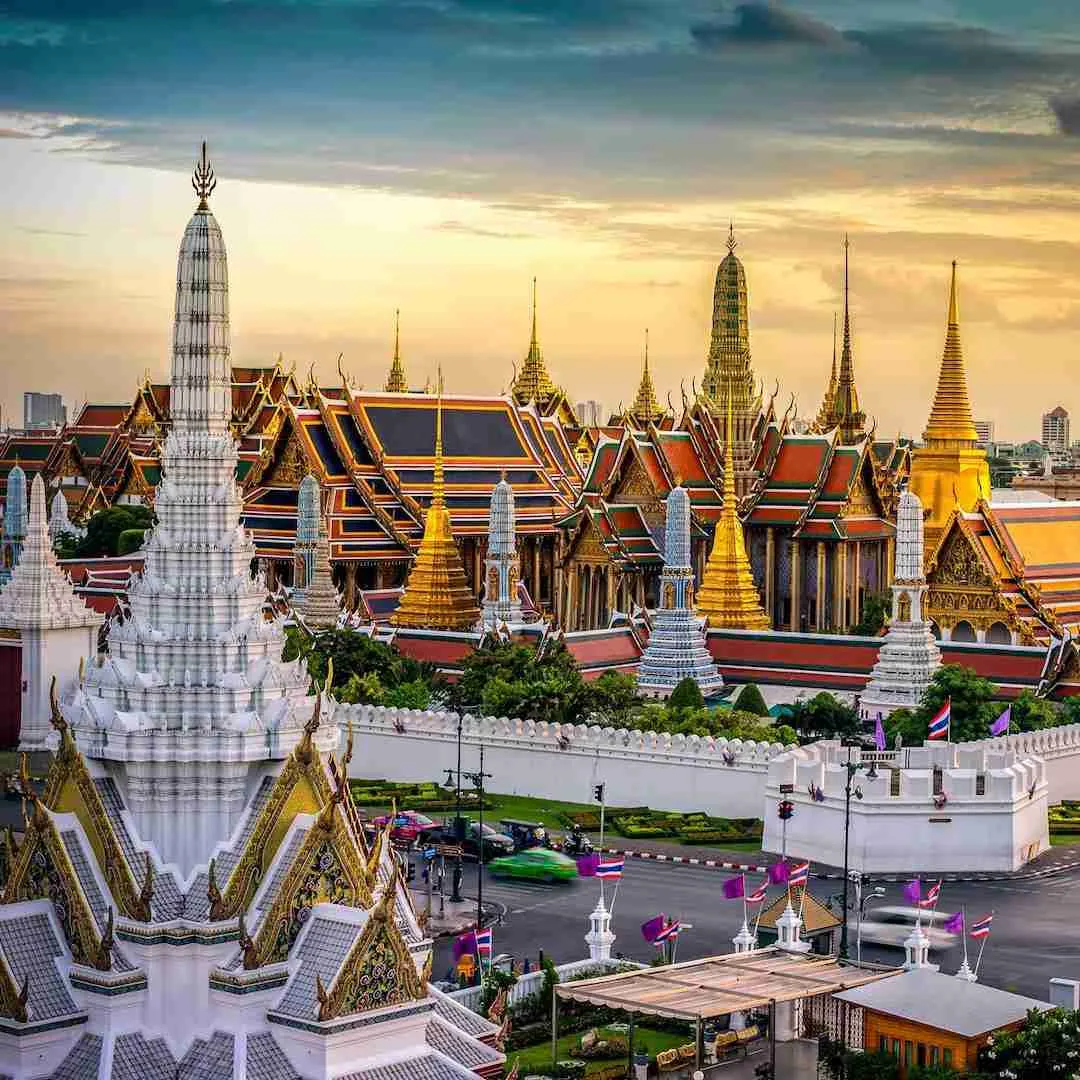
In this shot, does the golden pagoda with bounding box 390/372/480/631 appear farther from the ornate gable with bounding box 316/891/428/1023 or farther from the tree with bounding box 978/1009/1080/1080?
the ornate gable with bounding box 316/891/428/1023

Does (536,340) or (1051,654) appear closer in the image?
(1051,654)

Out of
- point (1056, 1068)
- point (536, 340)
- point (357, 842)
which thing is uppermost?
point (536, 340)

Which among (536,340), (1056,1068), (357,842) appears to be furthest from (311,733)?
(536,340)

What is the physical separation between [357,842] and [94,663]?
12.0 feet

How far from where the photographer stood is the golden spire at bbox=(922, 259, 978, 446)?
7231 cm

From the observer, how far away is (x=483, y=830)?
1676 inches

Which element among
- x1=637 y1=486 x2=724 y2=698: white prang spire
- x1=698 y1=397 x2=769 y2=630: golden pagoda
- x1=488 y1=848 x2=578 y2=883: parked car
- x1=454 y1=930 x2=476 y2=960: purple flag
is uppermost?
x1=698 y1=397 x2=769 y2=630: golden pagoda

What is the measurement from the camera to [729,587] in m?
61.8

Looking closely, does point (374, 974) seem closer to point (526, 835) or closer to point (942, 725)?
point (526, 835)

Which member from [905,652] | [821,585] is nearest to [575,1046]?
[905,652]

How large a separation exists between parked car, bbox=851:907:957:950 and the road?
0.28 m

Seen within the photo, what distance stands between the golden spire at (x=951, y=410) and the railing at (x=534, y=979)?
136 ft

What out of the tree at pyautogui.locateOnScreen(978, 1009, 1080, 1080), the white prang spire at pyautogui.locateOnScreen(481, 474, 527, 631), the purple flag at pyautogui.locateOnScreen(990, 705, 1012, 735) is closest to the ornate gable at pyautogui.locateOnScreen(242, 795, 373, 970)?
the tree at pyautogui.locateOnScreen(978, 1009, 1080, 1080)

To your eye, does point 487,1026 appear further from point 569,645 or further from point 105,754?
point 569,645
